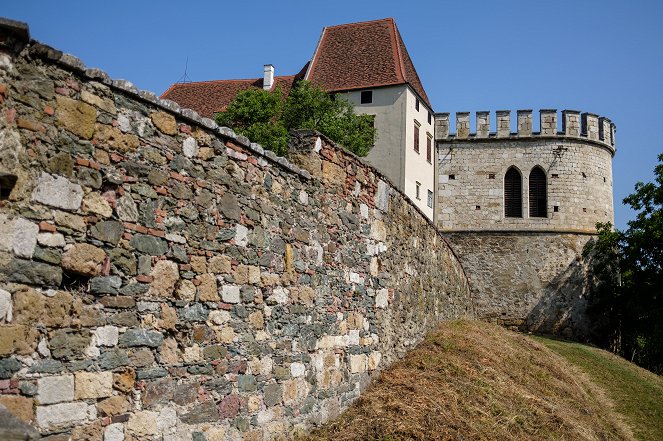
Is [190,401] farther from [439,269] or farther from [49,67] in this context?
[439,269]

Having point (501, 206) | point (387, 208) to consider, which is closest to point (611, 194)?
point (501, 206)

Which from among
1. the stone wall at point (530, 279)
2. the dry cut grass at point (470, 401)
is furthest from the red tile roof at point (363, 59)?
the dry cut grass at point (470, 401)

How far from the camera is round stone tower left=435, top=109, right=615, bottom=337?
2700cm

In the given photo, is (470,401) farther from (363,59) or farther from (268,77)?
(268,77)

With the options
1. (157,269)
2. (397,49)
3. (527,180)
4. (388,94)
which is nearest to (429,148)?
(388,94)

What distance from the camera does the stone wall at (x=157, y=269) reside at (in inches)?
158

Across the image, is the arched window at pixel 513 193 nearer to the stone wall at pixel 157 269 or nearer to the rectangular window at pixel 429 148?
the rectangular window at pixel 429 148

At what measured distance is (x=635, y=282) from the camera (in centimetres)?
2467

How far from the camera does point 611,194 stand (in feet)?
94.5

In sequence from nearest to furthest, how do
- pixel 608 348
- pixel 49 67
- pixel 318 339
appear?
pixel 49 67
pixel 318 339
pixel 608 348

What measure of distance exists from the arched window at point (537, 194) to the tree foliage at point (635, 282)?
2486 mm

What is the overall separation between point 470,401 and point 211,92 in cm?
2826

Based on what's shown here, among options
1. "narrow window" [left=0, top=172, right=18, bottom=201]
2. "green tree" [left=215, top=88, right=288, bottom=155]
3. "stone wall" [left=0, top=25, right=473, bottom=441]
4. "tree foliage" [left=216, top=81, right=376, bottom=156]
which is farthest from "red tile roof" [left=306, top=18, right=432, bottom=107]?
"narrow window" [left=0, top=172, right=18, bottom=201]

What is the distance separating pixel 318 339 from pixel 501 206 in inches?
877
